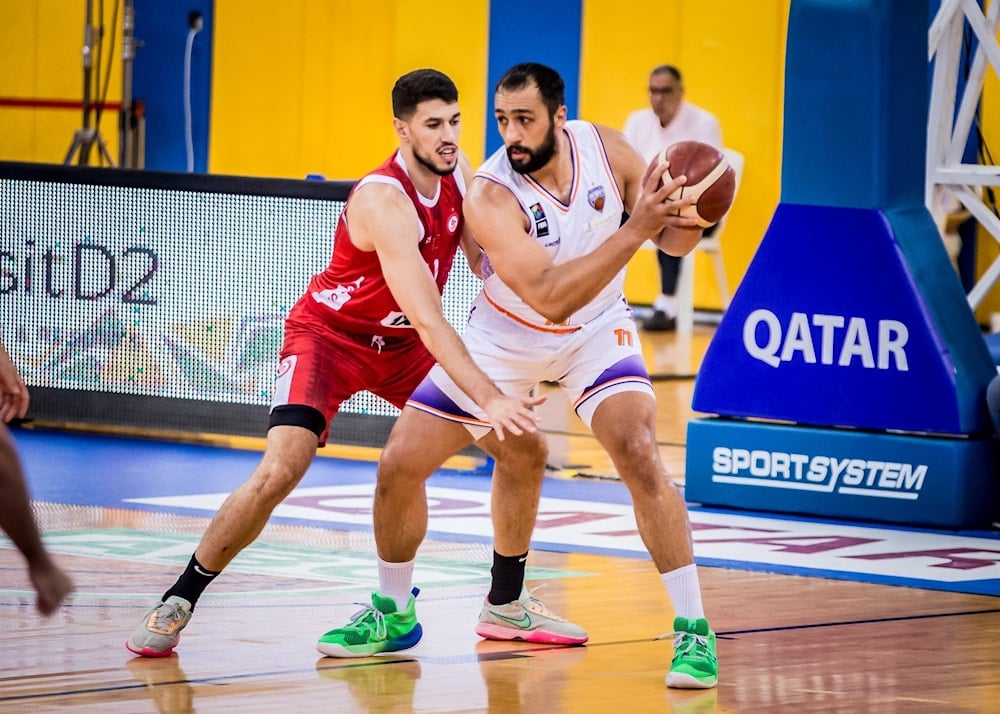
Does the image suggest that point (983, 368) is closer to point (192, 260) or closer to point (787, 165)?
point (787, 165)

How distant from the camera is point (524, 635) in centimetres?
544

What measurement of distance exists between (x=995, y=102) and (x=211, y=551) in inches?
432

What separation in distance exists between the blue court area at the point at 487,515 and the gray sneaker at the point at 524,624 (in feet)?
5.13

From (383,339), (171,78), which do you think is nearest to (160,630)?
(383,339)

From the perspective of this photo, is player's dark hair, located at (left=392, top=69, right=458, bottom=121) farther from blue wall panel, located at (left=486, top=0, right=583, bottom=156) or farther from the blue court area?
blue wall panel, located at (left=486, top=0, right=583, bottom=156)

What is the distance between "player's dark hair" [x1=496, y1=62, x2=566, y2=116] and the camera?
5012mm

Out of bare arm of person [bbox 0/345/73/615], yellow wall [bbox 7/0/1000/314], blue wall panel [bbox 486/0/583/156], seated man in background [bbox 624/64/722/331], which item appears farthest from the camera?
blue wall panel [bbox 486/0/583/156]

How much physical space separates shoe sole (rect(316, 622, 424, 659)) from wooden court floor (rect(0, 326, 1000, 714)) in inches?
1.5

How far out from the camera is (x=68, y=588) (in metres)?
4.25

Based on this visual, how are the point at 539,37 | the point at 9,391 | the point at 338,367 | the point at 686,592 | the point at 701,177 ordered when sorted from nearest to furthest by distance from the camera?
the point at 9,391 < the point at 701,177 < the point at 686,592 < the point at 338,367 < the point at 539,37

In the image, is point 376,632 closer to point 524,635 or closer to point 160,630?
point 524,635

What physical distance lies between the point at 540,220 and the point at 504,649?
4.17 ft

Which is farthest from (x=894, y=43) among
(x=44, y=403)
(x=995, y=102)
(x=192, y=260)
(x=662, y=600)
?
(x=995, y=102)

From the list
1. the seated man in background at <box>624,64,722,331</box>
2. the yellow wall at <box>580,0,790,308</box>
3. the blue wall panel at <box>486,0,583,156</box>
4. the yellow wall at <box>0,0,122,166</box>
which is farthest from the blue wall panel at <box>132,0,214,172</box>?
the seated man in background at <box>624,64,722,331</box>
